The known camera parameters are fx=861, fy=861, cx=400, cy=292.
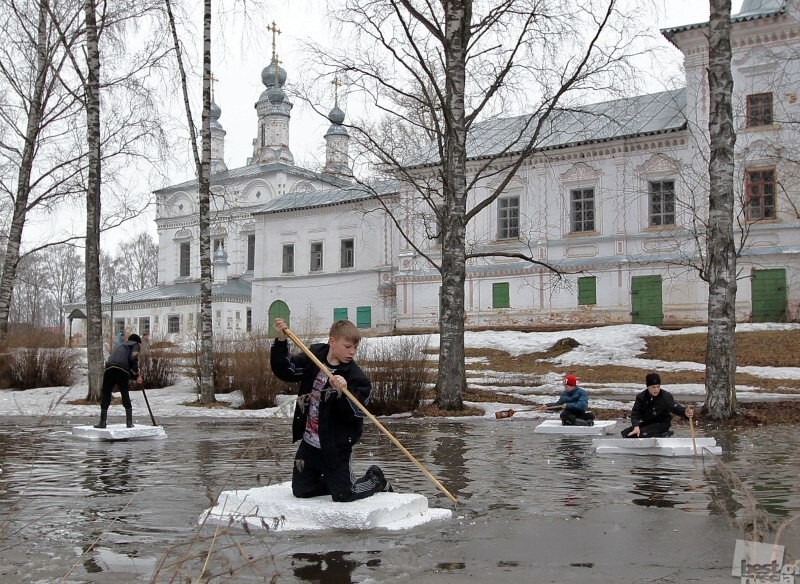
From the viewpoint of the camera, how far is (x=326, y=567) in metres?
4.93

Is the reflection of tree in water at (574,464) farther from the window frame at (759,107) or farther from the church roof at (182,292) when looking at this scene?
the church roof at (182,292)

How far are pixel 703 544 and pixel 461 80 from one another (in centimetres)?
1349

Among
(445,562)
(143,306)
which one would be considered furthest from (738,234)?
(143,306)

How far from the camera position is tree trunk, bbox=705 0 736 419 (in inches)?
573

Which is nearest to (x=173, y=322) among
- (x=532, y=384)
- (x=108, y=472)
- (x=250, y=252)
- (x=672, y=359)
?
(x=250, y=252)

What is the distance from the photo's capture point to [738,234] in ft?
111

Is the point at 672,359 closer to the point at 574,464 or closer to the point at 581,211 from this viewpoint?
the point at 581,211

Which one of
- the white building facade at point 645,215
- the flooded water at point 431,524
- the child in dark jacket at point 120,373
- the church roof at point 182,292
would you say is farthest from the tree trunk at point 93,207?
the church roof at point 182,292

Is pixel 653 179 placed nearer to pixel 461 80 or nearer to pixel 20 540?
pixel 461 80

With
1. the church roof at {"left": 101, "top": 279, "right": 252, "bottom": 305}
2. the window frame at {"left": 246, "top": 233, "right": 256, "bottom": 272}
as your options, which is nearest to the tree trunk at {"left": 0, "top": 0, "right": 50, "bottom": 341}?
the church roof at {"left": 101, "top": 279, "right": 252, "bottom": 305}

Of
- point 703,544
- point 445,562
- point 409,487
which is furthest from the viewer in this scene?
point 409,487

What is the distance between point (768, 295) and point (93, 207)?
25172 mm

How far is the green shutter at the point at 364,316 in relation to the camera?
46344 millimetres

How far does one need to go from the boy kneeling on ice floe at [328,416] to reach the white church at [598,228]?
62.7 feet
